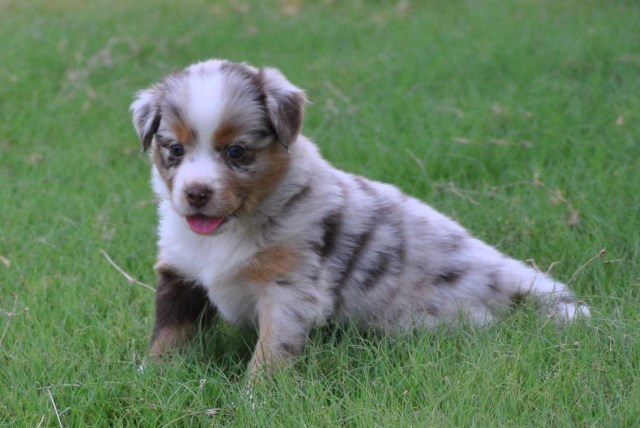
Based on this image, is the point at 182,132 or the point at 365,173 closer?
the point at 182,132

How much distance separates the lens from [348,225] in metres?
4.52

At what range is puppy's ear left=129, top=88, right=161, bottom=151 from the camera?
173 inches

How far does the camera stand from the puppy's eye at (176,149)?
425 centimetres

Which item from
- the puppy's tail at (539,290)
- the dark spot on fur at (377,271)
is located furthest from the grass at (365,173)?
the dark spot on fur at (377,271)

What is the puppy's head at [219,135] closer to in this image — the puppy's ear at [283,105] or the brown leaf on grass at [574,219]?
the puppy's ear at [283,105]

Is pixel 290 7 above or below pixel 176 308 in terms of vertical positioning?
below

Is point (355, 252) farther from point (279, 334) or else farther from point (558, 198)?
point (558, 198)

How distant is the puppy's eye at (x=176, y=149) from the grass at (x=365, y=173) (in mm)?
895

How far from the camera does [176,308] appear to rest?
4590 millimetres

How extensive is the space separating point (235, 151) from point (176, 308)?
84 centimetres

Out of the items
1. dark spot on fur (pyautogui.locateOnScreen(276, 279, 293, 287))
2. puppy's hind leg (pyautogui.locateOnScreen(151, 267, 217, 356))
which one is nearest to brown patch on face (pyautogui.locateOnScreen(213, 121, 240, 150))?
dark spot on fur (pyautogui.locateOnScreen(276, 279, 293, 287))

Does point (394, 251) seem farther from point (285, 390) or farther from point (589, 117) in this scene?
point (589, 117)

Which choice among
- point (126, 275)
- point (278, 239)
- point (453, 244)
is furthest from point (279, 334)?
point (126, 275)

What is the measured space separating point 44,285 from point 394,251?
1.94 meters
